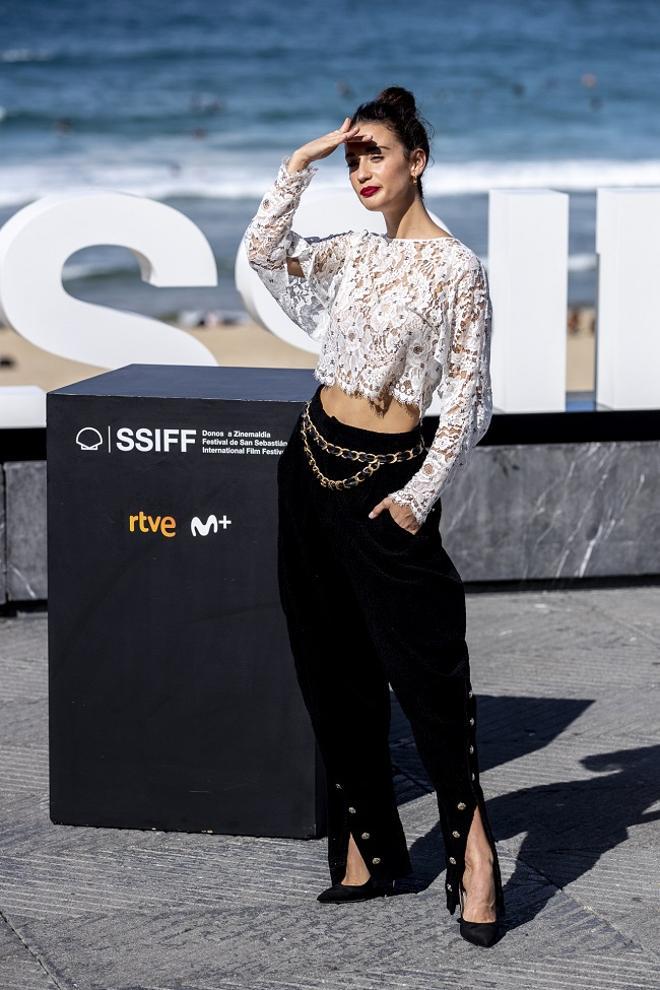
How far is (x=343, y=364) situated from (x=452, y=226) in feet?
73.9

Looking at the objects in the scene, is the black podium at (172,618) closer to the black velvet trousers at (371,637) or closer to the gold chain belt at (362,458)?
the black velvet trousers at (371,637)

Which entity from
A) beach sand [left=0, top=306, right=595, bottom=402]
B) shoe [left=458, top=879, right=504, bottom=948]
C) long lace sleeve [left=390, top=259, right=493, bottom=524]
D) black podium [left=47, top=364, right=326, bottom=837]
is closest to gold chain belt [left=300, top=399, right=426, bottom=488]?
long lace sleeve [left=390, top=259, right=493, bottom=524]

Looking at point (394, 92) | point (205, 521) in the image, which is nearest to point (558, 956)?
point (205, 521)

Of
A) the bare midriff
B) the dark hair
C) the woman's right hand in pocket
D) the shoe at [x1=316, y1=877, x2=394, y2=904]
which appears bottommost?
the shoe at [x1=316, y1=877, x2=394, y2=904]

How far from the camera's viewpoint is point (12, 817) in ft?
16.6

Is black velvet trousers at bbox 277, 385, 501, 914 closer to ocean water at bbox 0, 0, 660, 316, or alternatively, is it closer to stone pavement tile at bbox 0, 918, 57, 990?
stone pavement tile at bbox 0, 918, 57, 990

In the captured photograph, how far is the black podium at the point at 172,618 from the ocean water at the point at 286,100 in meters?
15.9

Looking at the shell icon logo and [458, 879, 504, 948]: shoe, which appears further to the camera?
the shell icon logo

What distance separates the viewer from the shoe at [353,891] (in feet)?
14.7

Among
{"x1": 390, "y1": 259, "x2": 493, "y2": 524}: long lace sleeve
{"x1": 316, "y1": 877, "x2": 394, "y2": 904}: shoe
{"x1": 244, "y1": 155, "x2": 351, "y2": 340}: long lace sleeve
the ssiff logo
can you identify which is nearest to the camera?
{"x1": 390, "y1": 259, "x2": 493, "y2": 524}: long lace sleeve

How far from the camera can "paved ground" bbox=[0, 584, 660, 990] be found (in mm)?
4117

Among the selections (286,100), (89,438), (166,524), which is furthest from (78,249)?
(286,100)

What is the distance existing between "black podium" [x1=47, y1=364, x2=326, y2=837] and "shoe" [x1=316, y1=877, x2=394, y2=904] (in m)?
0.42

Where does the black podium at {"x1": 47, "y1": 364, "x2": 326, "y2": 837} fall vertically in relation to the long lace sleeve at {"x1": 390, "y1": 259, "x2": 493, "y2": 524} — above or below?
below
